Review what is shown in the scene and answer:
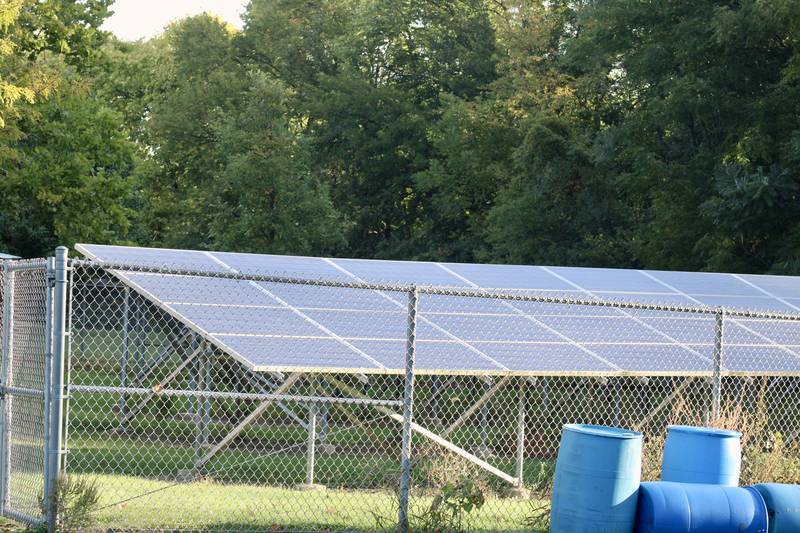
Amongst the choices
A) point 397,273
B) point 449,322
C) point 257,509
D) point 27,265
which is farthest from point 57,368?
point 397,273

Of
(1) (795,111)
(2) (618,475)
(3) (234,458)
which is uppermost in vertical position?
(1) (795,111)

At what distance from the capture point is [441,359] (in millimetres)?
12273

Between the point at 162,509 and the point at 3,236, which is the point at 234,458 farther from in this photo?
the point at 3,236

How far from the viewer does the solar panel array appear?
11820 mm

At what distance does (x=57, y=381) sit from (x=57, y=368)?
3.9 inches

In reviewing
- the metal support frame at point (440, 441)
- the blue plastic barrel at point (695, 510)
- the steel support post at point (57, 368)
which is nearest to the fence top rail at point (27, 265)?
the steel support post at point (57, 368)

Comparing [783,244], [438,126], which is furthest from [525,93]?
[783,244]

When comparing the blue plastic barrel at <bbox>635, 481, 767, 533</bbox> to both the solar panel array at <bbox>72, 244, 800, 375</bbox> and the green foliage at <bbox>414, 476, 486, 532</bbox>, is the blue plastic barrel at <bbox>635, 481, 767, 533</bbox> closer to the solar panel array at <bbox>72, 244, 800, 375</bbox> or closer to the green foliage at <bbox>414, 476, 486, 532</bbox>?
the green foliage at <bbox>414, 476, 486, 532</bbox>

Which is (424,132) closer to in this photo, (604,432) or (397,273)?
(397,273)

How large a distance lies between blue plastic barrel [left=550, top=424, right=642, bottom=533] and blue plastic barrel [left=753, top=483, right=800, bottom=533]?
130 centimetres

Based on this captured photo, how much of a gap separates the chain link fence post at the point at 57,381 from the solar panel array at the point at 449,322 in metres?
2.08

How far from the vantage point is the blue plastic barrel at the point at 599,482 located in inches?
337

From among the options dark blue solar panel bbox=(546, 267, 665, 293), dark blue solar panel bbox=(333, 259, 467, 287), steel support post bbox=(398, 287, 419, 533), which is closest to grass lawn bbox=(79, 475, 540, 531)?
steel support post bbox=(398, 287, 419, 533)

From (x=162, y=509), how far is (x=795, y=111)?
1012 inches
